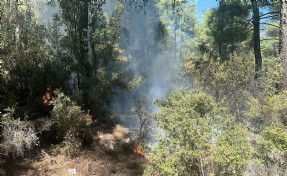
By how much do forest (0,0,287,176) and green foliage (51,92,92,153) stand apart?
1.1 inches

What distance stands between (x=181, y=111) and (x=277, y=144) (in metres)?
1.24

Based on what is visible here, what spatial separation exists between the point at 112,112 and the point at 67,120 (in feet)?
11.7

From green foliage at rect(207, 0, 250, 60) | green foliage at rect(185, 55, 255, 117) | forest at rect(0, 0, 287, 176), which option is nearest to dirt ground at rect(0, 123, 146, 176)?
forest at rect(0, 0, 287, 176)

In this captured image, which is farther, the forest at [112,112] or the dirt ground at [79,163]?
the dirt ground at [79,163]

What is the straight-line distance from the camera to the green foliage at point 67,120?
7156 mm

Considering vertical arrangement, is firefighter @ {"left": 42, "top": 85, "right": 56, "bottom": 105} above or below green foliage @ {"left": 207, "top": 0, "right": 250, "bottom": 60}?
below

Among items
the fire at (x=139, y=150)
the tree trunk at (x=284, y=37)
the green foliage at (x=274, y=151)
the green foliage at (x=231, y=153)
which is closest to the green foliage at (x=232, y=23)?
the tree trunk at (x=284, y=37)

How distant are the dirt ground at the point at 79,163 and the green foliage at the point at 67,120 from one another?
0.36m

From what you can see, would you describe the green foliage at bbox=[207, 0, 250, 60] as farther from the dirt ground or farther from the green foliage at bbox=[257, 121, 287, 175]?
the green foliage at bbox=[257, 121, 287, 175]

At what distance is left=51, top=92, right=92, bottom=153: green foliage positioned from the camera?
23.5 feet

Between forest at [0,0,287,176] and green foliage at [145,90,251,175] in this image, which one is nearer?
green foliage at [145,90,251,175]

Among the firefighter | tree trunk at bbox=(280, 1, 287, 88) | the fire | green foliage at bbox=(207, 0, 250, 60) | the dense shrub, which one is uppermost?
green foliage at bbox=(207, 0, 250, 60)

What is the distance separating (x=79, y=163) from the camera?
6855 mm

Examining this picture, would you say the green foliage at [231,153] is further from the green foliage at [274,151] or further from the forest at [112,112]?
the green foliage at [274,151]
